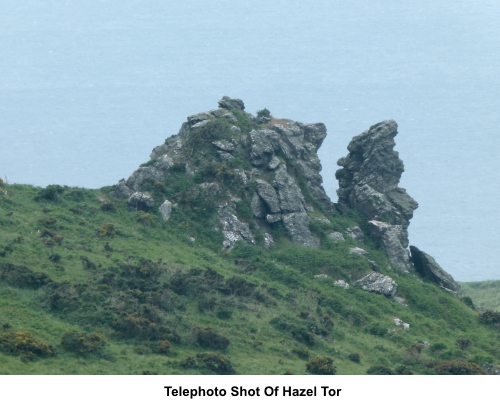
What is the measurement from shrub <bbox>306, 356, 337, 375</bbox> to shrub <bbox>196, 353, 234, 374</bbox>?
17.6ft

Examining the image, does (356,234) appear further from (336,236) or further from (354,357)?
(354,357)

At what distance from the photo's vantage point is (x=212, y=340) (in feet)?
236

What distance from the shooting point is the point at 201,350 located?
7138cm

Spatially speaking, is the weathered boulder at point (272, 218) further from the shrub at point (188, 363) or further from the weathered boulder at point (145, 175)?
the shrub at point (188, 363)

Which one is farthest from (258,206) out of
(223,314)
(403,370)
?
(403,370)

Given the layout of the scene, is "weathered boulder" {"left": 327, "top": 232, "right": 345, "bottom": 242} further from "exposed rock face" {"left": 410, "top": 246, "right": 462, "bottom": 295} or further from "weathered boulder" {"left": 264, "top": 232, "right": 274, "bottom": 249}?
"exposed rock face" {"left": 410, "top": 246, "right": 462, "bottom": 295}

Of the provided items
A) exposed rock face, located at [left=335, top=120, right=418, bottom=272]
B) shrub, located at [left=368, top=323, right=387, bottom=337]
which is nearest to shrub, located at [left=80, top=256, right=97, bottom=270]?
shrub, located at [left=368, top=323, right=387, bottom=337]

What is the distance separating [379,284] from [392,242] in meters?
7.99

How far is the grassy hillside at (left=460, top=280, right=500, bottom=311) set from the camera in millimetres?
112812

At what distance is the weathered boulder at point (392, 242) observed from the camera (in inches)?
3888

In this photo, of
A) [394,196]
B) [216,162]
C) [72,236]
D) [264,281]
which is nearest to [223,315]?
[264,281]

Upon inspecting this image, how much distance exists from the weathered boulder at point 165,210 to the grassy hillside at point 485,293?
35.7 m

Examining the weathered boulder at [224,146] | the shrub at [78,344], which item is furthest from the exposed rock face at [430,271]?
the shrub at [78,344]

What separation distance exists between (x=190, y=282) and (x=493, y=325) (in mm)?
27313
